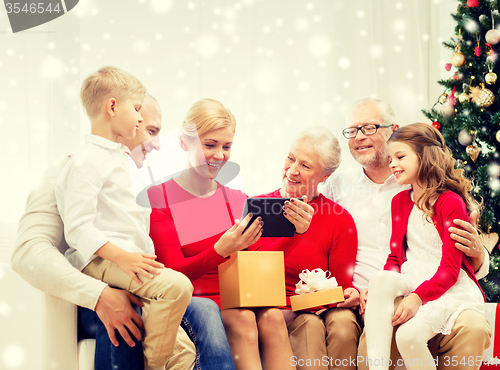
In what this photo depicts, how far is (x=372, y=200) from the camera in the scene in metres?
1.92

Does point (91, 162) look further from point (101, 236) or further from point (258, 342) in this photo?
point (258, 342)

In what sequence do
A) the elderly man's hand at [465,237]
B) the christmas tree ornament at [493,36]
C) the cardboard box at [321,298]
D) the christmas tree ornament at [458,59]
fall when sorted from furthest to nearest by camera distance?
the christmas tree ornament at [458,59], the christmas tree ornament at [493,36], the cardboard box at [321,298], the elderly man's hand at [465,237]

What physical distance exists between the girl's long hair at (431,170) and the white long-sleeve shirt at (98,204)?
956mm

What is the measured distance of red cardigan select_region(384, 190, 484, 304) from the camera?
1.41m

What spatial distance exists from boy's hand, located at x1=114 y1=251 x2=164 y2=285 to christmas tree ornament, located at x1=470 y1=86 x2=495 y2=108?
1938mm

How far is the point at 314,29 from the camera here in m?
2.96

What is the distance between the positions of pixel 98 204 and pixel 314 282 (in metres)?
0.78

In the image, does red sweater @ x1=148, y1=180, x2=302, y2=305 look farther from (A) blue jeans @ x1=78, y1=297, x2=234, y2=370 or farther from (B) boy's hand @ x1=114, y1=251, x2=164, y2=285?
(B) boy's hand @ x1=114, y1=251, x2=164, y2=285

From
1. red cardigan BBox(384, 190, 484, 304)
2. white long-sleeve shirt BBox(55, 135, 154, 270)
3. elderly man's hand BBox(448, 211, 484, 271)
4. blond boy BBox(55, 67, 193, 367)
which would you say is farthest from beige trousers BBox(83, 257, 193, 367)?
elderly man's hand BBox(448, 211, 484, 271)

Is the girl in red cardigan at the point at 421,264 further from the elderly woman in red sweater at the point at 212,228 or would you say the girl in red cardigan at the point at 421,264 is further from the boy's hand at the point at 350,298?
the elderly woman in red sweater at the point at 212,228

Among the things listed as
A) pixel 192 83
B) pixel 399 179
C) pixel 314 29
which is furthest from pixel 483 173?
pixel 192 83

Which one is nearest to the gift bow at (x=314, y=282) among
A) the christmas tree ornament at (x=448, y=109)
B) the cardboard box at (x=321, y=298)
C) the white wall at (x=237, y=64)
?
the cardboard box at (x=321, y=298)

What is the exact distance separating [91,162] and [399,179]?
3.42ft

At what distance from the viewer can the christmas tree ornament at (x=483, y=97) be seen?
2307 mm
